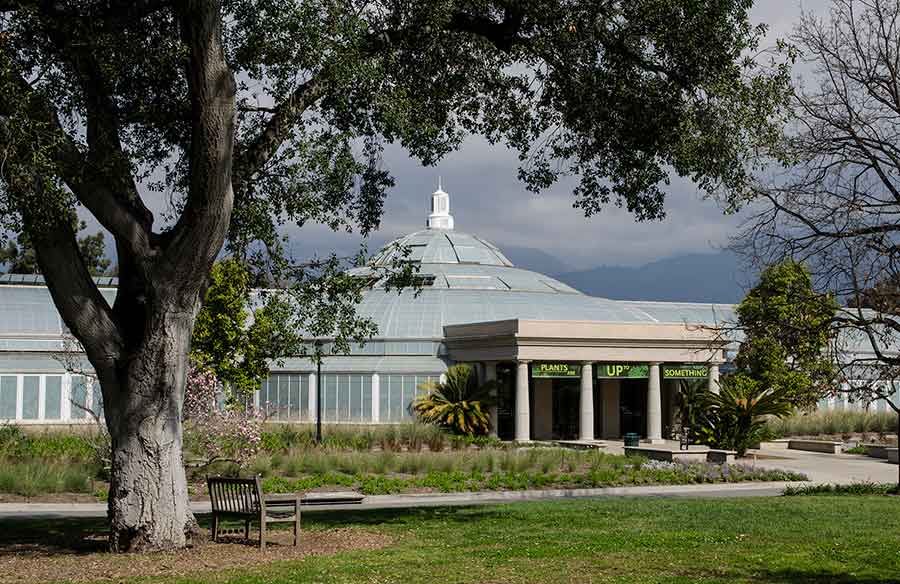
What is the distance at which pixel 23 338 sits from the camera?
155 ft

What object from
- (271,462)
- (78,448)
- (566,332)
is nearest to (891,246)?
(271,462)

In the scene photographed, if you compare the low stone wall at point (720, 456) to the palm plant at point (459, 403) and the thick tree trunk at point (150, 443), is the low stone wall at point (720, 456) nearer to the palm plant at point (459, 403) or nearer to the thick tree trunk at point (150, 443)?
the palm plant at point (459, 403)

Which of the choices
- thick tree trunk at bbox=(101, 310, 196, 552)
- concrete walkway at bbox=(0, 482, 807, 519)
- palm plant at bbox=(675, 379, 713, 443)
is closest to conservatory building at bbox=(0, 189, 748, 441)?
palm plant at bbox=(675, 379, 713, 443)

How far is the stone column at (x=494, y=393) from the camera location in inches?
1772

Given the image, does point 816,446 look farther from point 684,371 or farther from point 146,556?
point 146,556

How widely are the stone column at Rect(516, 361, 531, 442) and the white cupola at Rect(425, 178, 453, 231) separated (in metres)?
26.7

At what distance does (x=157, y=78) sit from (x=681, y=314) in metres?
53.9

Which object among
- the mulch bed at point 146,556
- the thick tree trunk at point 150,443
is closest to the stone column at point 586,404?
the mulch bed at point 146,556

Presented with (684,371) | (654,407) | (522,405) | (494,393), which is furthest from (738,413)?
(494,393)

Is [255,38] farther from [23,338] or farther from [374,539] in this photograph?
[23,338]

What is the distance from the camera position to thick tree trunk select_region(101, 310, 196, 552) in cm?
1293

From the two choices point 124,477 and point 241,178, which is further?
point 241,178

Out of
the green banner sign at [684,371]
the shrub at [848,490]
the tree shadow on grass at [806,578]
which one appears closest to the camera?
the tree shadow on grass at [806,578]

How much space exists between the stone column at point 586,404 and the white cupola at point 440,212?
26.0 metres
